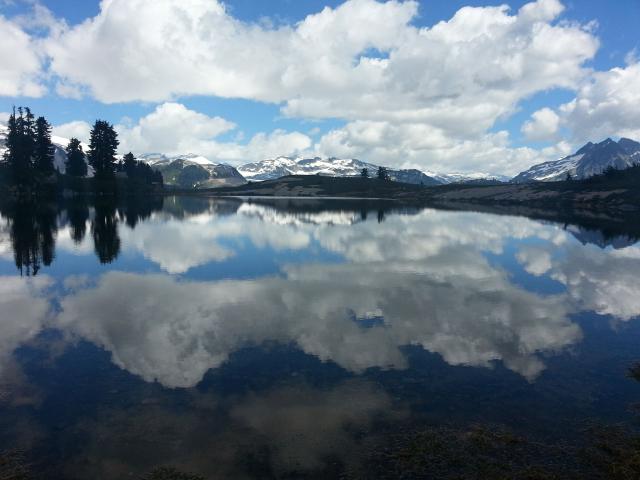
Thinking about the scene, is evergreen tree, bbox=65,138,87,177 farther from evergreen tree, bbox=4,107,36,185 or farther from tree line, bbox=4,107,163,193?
evergreen tree, bbox=4,107,36,185

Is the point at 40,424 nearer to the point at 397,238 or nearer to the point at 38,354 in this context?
the point at 38,354

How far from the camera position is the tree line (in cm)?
14732

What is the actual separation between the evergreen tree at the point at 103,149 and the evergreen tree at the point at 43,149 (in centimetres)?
2142

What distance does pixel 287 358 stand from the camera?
896 inches

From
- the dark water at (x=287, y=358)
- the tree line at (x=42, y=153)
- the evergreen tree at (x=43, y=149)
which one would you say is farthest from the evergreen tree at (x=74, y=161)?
the dark water at (x=287, y=358)

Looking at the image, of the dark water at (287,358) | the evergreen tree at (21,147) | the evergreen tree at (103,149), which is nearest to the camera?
the dark water at (287,358)

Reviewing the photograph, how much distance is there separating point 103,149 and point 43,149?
31207 millimetres

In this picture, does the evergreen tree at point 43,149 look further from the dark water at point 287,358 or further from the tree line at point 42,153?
the dark water at point 287,358

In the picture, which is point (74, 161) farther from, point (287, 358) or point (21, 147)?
point (287, 358)

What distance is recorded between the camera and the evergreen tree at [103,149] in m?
189

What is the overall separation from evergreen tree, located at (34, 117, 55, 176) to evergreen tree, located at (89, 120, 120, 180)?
2142cm

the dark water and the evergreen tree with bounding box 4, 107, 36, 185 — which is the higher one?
the evergreen tree with bounding box 4, 107, 36, 185

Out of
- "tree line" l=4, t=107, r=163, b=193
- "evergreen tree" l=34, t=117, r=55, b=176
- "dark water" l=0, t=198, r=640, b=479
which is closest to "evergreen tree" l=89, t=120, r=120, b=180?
"tree line" l=4, t=107, r=163, b=193

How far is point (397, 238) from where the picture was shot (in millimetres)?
74625
